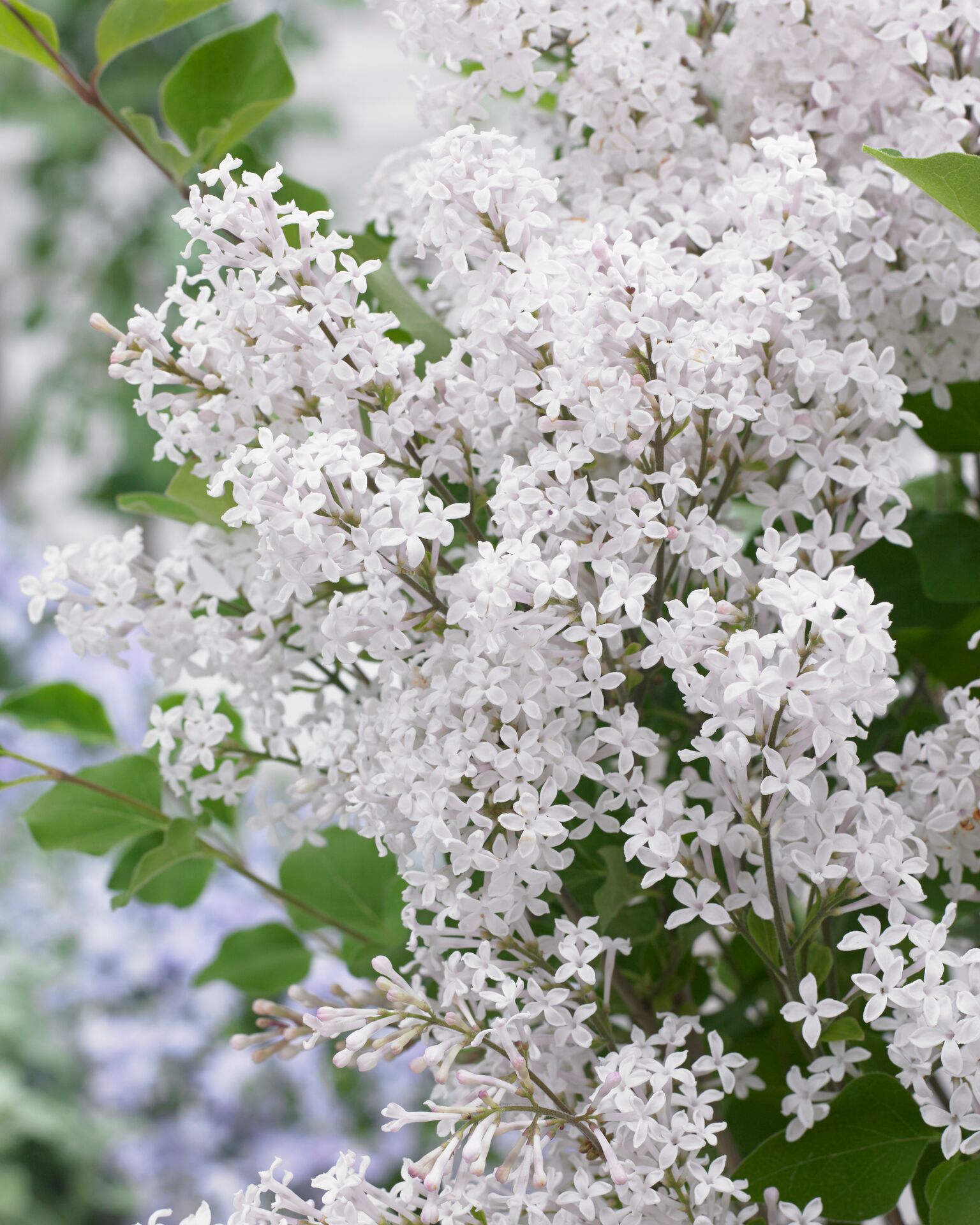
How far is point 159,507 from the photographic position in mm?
364

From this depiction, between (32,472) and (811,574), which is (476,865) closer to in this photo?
(811,574)

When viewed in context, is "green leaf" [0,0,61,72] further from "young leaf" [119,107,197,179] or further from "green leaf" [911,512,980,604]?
"green leaf" [911,512,980,604]

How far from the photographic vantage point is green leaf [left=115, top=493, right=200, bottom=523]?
36 cm

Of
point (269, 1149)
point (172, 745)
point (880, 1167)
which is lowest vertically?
point (269, 1149)

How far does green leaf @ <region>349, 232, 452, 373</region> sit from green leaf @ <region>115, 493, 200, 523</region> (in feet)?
0.27

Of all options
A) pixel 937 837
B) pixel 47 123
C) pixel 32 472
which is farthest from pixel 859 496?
pixel 32 472

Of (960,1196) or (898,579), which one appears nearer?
(960,1196)

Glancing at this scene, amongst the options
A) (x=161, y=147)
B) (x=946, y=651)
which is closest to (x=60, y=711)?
(x=161, y=147)

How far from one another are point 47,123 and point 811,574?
1918 mm

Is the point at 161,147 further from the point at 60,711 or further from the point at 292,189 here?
the point at 60,711

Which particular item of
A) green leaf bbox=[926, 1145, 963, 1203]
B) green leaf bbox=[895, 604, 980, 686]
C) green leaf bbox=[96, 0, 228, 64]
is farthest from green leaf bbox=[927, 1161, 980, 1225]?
green leaf bbox=[96, 0, 228, 64]

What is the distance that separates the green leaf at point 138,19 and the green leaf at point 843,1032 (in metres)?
0.31

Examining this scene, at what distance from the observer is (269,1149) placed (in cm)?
83

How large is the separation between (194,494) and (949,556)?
0.21 metres
